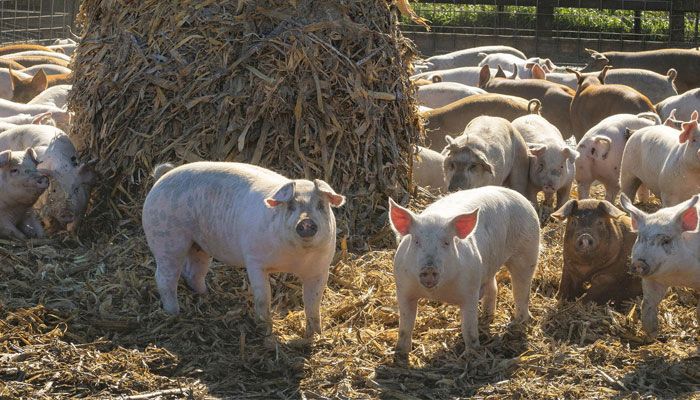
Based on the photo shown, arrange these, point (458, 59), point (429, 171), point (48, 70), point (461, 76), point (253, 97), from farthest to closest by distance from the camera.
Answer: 1. point (458, 59)
2. point (461, 76)
3. point (48, 70)
4. point (429, 171)
5. point (253, 97)

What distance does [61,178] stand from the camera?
28.0ft

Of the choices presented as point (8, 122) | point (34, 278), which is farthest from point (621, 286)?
point (8, 122)

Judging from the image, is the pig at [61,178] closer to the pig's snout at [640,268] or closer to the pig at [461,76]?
the pig's snout at [640,268]

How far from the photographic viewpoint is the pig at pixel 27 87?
12789 mm

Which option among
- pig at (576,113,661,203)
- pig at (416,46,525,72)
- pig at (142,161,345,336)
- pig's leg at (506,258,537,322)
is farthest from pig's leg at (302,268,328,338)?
pig at (416,46,525,72)

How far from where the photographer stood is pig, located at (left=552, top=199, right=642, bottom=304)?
7.40 m

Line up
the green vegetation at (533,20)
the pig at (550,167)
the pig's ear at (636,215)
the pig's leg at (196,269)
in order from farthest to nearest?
the green vegetation at (533,20), the pig at (550,167), the pig's leg at (196,269), the pig's ear at (636,215)

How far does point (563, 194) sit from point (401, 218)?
14.2ft

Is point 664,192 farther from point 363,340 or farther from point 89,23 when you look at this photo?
point 89,23

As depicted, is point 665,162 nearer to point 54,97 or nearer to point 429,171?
point 429,171

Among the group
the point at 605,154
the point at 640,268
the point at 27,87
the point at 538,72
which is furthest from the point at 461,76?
the point at 640,268

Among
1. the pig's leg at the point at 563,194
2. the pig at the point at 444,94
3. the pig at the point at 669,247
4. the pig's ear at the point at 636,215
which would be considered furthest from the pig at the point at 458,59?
the pig at the point at 669,247

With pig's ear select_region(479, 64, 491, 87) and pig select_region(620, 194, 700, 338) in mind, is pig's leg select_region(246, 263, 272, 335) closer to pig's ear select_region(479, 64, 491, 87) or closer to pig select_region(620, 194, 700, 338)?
pig select_region(620, 194, 700, 338)

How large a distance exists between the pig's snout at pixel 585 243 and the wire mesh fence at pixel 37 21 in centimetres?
1360
